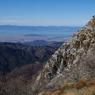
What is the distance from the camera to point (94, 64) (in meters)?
27.3

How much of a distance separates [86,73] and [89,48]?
82.2 ft

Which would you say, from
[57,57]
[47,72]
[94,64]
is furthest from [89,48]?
[94,64]

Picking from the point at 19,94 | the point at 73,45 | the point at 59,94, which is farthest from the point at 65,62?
the point at 59,94

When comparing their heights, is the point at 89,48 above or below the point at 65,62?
above

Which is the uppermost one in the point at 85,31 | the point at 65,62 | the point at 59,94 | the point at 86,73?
the point at 85,31

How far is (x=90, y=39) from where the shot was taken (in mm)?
54438

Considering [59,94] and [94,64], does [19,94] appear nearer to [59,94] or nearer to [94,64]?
[94,64]

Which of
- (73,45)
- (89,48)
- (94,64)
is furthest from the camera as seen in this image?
(73,45)

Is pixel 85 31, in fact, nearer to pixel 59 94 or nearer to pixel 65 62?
pixel 65 62

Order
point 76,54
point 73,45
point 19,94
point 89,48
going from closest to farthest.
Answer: point 19,94 → point 89,48 → point 76,54 → point 73,45

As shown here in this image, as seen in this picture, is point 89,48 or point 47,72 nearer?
point 89,48

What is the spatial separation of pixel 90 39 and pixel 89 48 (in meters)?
4.45

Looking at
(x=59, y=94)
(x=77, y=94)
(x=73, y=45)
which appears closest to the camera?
(x=77, y=94)

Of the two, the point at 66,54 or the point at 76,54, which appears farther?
the point at 66,54
